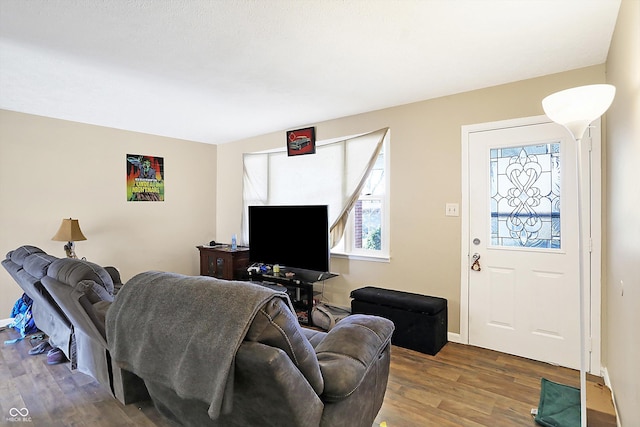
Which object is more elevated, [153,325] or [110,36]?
[110,36]

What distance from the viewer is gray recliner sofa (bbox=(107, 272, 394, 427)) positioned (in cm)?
112

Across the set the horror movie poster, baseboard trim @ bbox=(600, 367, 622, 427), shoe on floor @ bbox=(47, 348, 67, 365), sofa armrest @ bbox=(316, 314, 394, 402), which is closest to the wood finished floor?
shoe on floor @ bbox=(47, 348, 67, 365)

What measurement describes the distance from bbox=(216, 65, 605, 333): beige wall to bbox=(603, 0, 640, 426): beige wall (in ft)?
2.59

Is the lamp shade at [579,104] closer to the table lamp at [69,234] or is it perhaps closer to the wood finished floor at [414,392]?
the wood finished floor at [414,392]

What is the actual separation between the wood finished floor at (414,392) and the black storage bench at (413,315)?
0.40ft

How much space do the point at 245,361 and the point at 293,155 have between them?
3771 mm

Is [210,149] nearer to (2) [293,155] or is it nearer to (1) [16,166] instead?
(2) [293,155]

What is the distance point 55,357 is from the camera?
2904 mm

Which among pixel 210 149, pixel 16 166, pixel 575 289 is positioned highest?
pixel 210 149

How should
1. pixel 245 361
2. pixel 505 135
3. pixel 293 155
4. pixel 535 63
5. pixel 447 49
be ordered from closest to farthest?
pixel 245 361
pixel 447 49
pixel 535 63
pixel 505 135
pixel 293 155

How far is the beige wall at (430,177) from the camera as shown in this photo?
3.06 m

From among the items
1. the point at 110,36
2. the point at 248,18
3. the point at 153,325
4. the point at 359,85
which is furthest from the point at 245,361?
the point at 359,85

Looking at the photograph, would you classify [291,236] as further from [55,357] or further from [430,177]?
[55,357]

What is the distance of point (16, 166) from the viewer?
A: 12.6 ft
